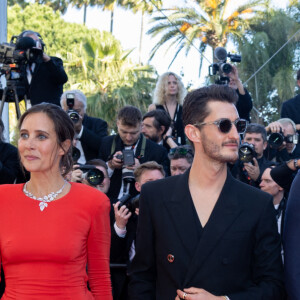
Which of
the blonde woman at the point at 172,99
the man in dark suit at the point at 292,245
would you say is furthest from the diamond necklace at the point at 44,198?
the blonde woman at the point at 172,99

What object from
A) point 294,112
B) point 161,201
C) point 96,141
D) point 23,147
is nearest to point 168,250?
point 161,201

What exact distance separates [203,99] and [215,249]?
29.7 inches

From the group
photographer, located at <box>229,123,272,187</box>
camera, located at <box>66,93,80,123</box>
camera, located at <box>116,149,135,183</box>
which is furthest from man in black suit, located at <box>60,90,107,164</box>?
photographer, located at <box>229,123,272,187</box>

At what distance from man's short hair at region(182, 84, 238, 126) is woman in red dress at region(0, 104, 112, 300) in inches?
24.8

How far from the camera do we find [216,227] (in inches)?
104

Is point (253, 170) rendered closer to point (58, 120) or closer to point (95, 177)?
point (95, 177)

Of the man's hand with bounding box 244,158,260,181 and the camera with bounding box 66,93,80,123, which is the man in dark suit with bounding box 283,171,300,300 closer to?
the man's hand with bounding box 244,158,260,181

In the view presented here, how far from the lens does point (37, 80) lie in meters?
5.86

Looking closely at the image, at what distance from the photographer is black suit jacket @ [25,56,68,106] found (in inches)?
228

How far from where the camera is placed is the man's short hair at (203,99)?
2.84m

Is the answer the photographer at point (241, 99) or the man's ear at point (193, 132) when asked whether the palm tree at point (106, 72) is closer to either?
the photographer at point (241, 99)

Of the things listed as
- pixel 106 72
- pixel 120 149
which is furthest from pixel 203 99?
pixel 106 72

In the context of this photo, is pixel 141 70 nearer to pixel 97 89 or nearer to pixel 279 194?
pixel 97 89

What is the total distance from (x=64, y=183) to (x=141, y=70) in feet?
74.0
